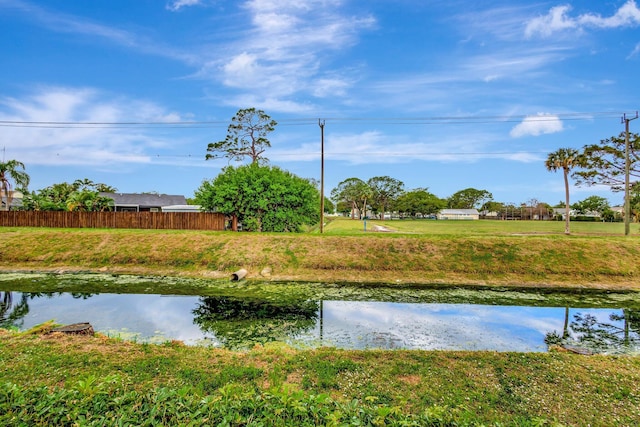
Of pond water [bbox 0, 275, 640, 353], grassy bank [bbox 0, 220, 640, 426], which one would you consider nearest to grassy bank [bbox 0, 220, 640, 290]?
pond water [bbox 0, 275, 640, 353]

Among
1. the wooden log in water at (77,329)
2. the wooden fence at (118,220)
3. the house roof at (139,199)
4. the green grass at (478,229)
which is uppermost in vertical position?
the house roof at (139,199)

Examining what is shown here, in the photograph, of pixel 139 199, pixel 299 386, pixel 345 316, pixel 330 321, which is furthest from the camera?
pixel 139 199

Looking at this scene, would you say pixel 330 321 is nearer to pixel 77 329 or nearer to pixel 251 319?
pixel 251 319

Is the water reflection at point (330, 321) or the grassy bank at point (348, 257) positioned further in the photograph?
the grassy bank at point (348, 257)

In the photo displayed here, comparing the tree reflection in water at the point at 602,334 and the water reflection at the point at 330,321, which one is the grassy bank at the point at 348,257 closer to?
the water reflection at the point at 330,321

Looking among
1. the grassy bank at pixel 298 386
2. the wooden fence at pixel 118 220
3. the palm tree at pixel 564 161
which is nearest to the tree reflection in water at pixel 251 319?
the grassy bank at pixel 298 386

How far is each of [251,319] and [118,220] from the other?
84.1 ft

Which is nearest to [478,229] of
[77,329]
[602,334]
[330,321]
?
[602,334]

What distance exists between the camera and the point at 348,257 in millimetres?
19047

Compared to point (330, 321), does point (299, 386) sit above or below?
above

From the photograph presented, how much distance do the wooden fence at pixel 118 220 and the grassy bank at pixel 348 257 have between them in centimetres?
629

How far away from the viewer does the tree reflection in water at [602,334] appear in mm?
8587

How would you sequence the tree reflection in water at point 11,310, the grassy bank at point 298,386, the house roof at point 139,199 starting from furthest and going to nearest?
the house roof at point 139,199 < the tree reflection in water at point 11,310 < the grassy bank at point 298,386

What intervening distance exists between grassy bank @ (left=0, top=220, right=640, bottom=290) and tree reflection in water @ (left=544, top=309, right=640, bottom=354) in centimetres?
542
